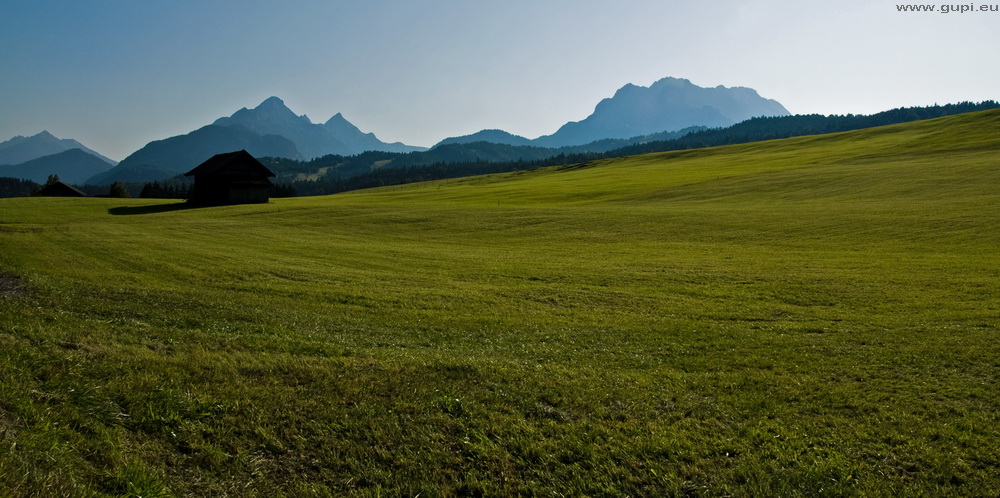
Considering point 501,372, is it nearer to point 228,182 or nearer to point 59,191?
point 228,182

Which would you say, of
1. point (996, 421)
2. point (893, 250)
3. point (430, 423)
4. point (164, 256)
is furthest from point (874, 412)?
point (164, 256)

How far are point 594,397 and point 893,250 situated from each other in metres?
28.3

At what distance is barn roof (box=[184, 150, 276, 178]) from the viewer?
79.5 metres

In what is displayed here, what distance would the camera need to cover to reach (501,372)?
10.0 m

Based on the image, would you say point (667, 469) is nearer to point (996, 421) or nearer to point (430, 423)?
point (430, 423)

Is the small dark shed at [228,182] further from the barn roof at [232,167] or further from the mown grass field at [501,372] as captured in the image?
the mown grass field at [501,372]

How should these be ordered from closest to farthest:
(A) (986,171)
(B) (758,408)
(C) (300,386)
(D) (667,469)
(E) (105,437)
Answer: (E) (105,437), (D) (667,469), (C) (300,386), (B) (758,408), (A) (986,171)

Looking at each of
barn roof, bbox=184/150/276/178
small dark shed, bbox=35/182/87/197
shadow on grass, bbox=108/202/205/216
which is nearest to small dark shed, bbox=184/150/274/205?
barn roof, bbox=184/150/276/178

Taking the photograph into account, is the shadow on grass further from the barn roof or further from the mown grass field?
the mown grass field

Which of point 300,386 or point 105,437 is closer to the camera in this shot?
point 105,437

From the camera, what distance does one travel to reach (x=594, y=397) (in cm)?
912

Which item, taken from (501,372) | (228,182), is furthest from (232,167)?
(501,372)

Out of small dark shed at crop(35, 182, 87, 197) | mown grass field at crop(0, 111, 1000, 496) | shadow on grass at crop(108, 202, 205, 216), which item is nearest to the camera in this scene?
mown grass field at crop(0, 111, 1000, 496)

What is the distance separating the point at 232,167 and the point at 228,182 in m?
2.54
